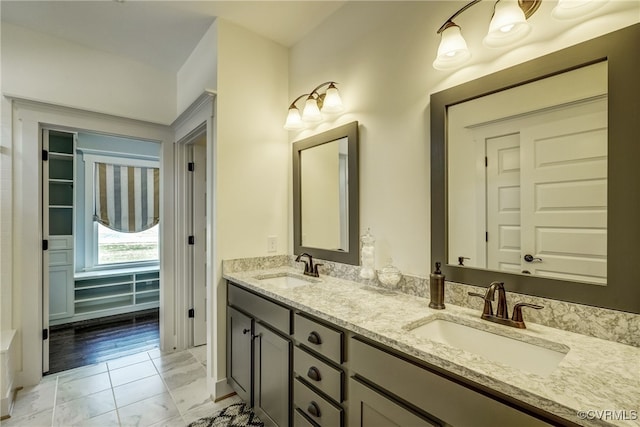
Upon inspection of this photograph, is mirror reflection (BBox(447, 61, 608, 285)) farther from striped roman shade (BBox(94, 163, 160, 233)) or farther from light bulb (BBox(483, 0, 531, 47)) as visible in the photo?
striped roman shade (BBox(94, 163, 160, 233))

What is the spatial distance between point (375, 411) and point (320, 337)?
36cm

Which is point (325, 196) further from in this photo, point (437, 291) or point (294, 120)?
point (437, 291)

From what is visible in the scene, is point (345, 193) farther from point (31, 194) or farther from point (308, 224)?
point (31, 194)

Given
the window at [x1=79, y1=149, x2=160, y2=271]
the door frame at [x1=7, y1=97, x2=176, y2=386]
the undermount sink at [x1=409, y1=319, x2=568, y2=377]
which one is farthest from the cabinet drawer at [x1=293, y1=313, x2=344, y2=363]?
the window at [x1=79, y1=149, x2=160, y2=271]

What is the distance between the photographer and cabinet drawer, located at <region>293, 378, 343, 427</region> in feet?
4.09

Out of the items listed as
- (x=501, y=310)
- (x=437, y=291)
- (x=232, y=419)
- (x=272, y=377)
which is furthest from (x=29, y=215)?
(x=501, y=310)

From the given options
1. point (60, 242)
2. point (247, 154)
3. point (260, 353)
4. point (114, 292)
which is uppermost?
point (247, 154)

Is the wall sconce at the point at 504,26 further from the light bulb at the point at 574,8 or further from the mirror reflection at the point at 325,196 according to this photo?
the mirror reflection at the point at 325,196

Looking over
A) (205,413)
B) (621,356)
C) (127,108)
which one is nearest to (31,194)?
(127,108)

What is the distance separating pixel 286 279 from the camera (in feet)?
7.32

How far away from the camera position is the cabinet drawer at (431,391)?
0.78 m

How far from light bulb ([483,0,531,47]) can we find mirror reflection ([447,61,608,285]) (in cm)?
20

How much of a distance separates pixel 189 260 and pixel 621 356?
9.80ft

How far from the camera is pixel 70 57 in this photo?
246cm
